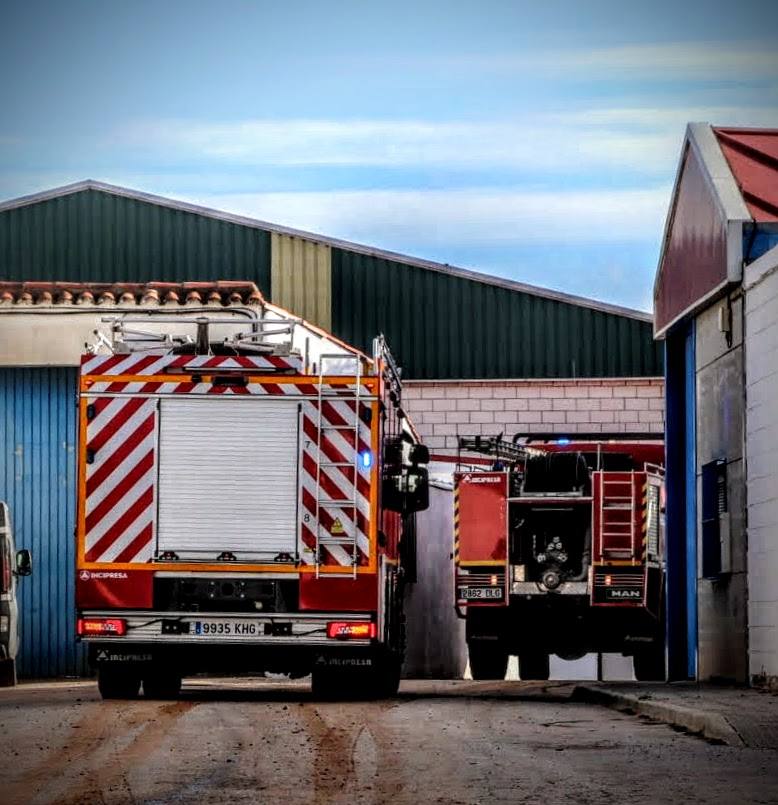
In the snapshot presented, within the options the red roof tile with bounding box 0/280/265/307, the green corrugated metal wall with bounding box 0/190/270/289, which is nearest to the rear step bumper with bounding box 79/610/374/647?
the red roof tile with bounding box 0/280/265/307

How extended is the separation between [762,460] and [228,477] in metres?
5.30

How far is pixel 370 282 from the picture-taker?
4047 cm

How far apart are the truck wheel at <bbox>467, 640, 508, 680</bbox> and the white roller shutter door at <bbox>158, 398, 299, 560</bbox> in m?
8.94

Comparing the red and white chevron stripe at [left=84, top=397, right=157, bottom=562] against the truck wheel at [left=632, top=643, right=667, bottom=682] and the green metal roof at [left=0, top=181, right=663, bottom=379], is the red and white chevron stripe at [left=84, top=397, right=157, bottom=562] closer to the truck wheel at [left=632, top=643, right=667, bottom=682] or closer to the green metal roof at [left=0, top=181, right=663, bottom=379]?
the truck wheel at [left=632, top=643, right=667, bottom=682]

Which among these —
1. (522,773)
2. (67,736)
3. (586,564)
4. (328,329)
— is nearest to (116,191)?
(328,329)

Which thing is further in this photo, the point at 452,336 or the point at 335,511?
the point at 452,336

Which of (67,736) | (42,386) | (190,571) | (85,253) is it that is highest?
(85,253)

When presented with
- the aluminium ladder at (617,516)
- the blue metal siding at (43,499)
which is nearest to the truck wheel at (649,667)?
the aluminium ladder at (617,516)

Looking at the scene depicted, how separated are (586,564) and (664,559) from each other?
1030mm

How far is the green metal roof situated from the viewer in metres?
40.2

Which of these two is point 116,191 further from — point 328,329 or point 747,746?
point 747,746

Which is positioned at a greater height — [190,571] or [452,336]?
[452,336]

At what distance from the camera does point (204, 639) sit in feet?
62.5

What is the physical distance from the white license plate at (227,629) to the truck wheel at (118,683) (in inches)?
44.9
